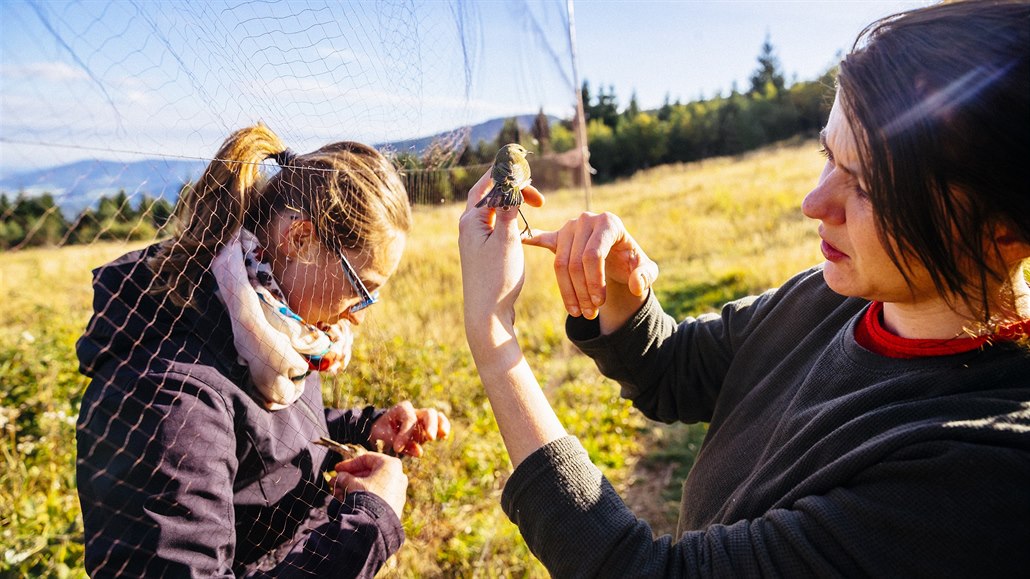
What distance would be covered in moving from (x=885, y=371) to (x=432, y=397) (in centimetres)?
309

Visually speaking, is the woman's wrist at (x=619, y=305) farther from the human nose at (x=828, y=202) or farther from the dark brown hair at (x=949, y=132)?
the dark brown hair at (x=949, y=132)

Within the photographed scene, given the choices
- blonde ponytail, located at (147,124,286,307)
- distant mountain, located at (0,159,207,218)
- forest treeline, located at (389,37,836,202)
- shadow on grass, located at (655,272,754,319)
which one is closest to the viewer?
distant mountain, located at (0,159,207,218)

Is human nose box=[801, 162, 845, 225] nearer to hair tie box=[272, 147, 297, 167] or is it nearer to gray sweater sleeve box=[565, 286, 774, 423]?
gray sweater sleeve box=[565, 286, 774, 423]

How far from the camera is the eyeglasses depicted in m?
1.77

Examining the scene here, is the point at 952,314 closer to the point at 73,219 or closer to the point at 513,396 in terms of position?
the point at 513,396

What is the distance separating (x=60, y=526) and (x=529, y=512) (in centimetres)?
233

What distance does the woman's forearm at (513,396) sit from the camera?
1197mm

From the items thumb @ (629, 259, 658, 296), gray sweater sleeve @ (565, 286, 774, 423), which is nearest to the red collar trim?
gray sweater sleeve @ (565, 286, 774, 423)

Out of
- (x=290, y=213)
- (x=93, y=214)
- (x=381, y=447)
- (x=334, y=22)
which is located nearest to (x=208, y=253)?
(x=290, y=213)

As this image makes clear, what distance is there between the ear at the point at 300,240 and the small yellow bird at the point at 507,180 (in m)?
0.54

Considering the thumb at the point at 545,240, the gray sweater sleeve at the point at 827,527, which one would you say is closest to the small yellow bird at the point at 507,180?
the thumb at the point at 545,240

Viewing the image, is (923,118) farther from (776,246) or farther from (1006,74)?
(776,246)

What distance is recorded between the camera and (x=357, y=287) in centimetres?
181

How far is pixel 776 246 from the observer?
8992mm
